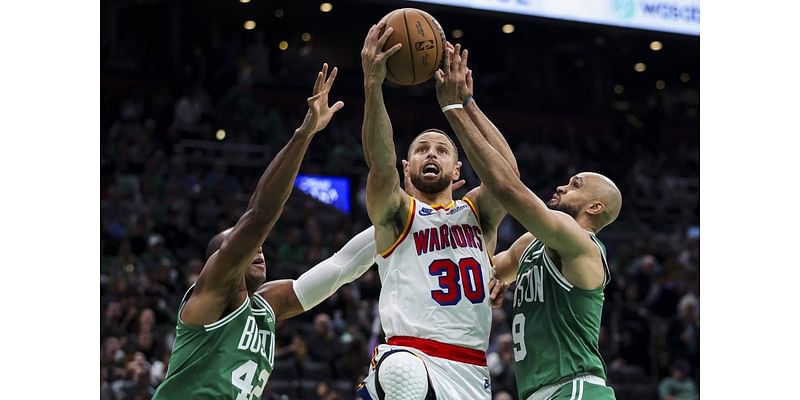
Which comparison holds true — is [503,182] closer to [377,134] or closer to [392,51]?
[377,134]

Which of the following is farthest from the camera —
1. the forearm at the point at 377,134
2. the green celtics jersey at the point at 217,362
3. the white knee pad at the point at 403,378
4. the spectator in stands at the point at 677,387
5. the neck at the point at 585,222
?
the spectator in stands at the point at 677,387

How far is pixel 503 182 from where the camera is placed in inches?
243

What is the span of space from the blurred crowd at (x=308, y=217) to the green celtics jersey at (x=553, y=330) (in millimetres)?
6462

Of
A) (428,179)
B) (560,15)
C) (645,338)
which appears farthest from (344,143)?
(428,179)

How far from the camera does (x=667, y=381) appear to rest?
1689 centimetres

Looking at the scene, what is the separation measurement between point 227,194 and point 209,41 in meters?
4.42

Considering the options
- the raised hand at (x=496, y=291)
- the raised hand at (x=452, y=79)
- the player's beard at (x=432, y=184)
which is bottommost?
the raised hand at (x=496, y=291)

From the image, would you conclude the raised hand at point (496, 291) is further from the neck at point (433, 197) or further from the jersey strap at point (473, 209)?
the neck at point (433, 197)

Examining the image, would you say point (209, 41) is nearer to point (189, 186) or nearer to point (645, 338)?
point (189, 186)

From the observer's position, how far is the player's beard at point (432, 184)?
256 inches

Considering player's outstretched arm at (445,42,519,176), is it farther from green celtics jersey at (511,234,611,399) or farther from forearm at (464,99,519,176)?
green celtics jersey at (511,234,611,399)

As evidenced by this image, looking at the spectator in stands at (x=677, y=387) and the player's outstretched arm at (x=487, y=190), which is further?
the spectator in stands at (x=677, y=387)

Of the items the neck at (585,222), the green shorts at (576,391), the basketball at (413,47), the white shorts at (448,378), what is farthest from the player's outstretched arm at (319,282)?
the green shorts at (576,391)

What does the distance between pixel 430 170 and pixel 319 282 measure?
1043mm
